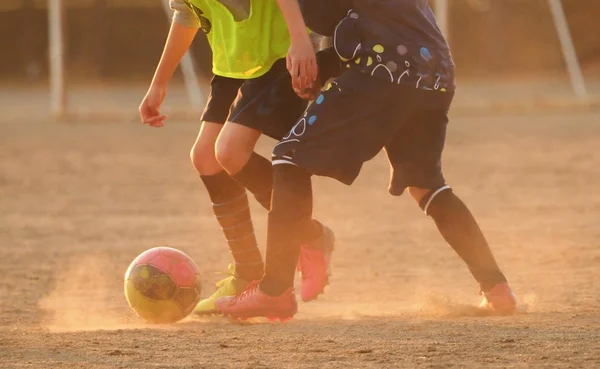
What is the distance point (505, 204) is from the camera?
28.8ft

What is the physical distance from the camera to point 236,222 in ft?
16.7

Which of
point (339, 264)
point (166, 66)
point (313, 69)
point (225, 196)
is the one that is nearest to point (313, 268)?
point (225, 196)

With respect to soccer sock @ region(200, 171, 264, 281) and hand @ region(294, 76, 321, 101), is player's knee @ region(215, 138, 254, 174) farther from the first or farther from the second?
hand @ region(294, 76, 321, 101)

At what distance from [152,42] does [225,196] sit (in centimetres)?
2491

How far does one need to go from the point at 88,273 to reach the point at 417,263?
5.88 feet

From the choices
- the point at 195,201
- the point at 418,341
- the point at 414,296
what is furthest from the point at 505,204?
the point at 418,341

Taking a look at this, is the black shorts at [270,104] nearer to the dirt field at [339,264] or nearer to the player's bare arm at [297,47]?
the player's bare arm at [297,47]

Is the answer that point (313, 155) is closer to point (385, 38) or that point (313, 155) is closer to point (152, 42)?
point (385, 38)

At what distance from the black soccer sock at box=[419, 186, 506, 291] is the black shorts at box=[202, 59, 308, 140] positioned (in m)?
0.64

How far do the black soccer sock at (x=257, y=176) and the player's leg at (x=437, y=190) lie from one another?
56 cm

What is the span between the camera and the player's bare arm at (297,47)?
437 cm

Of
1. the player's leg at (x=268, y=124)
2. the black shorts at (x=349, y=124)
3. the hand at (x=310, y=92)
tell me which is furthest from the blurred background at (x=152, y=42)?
the black shorts at (x=349, y=124)

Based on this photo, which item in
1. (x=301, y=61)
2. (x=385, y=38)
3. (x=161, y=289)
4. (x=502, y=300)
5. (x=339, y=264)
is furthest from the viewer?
(x=339, y=264)

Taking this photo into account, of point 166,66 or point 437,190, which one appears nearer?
point 437,190
